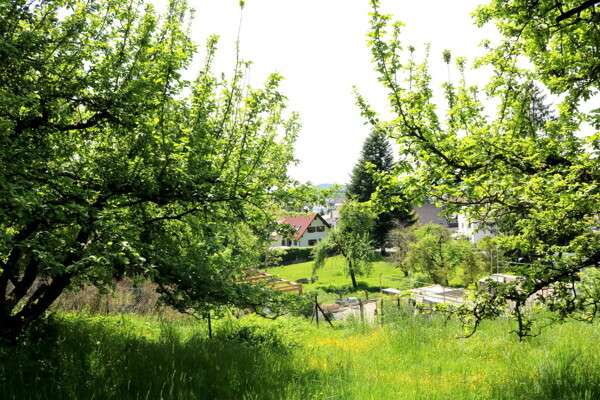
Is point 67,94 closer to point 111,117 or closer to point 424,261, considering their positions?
point 111,117

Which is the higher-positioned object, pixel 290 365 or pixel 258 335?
pixel 290 365

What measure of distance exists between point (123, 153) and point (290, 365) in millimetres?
4601

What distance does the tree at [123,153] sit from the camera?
4.71 meters

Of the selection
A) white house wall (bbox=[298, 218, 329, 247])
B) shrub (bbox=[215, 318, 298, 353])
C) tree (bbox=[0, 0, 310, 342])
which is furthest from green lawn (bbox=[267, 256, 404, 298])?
tree (bbox=[0, 0, 310, 342])

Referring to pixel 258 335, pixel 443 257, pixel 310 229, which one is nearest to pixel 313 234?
pixel 310 229

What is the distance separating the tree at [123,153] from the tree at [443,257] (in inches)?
922

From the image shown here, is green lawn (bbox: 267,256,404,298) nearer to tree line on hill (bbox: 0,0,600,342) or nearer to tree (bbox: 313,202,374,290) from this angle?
tree (bbox: 313,202,374,290)

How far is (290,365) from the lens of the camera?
266 inches

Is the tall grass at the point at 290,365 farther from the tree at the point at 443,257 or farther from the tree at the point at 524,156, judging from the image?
the tree at the point at 443,257

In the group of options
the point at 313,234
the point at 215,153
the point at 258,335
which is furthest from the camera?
the point at 313,234

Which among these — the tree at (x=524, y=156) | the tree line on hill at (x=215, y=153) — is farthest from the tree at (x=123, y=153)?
the tree at (x=524, y=156)

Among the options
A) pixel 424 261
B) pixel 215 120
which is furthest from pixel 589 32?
pixel 424 261

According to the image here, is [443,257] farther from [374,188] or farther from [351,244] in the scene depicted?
[374,188]

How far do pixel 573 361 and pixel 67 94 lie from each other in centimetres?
882
